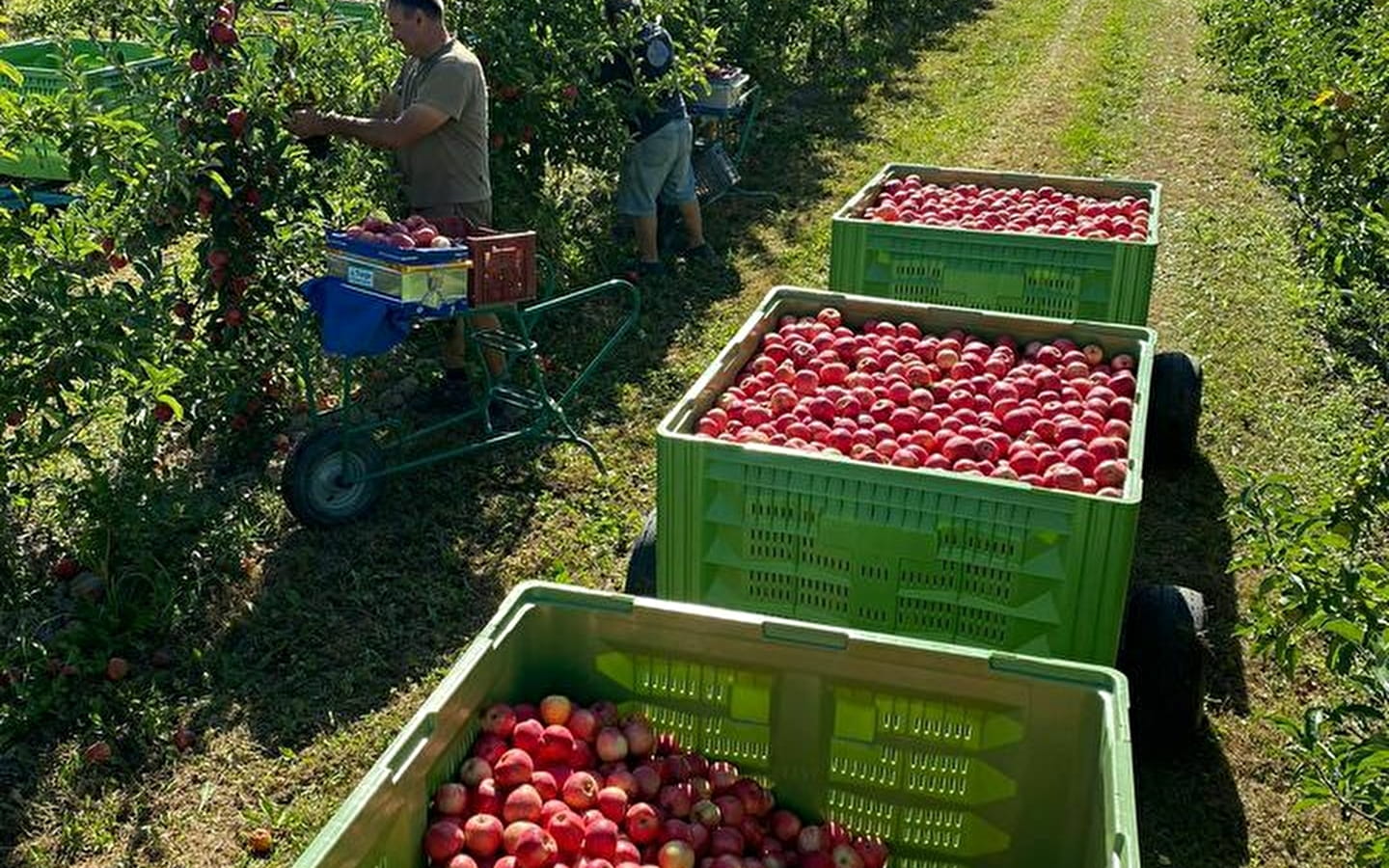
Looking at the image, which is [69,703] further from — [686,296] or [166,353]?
[686,296]

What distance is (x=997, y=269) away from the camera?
565cm

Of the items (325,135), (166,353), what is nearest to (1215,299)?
(325,135)

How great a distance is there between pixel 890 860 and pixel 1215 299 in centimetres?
674

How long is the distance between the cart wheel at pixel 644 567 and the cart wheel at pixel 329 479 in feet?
5.32

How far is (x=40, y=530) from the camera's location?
5.43 metres

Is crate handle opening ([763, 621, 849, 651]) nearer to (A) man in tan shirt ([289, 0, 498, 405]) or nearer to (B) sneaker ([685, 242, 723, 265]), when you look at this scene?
(A) man in tan shirt ([289, 0, 498, 405])

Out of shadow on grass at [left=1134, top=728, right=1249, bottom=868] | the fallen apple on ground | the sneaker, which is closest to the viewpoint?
the fallen apple on ground

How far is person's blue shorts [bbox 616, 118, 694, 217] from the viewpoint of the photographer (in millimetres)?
8664

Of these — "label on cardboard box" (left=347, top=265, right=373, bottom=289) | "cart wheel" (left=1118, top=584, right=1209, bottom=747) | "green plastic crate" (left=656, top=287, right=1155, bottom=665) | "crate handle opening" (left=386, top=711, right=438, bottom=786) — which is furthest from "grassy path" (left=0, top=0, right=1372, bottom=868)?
"crate handle opening" (left=386, top=711, right=438, bottom=786)

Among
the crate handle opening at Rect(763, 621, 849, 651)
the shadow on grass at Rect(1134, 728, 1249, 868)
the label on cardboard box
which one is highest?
Result: the label on cardboard box

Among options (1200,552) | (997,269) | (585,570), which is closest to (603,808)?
(585,570)

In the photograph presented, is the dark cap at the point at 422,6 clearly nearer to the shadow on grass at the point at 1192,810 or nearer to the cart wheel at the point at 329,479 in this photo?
the cart wheel at the point at 329,479

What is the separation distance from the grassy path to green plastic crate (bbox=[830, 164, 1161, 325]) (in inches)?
44.6

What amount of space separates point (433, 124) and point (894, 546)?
3.35 m
